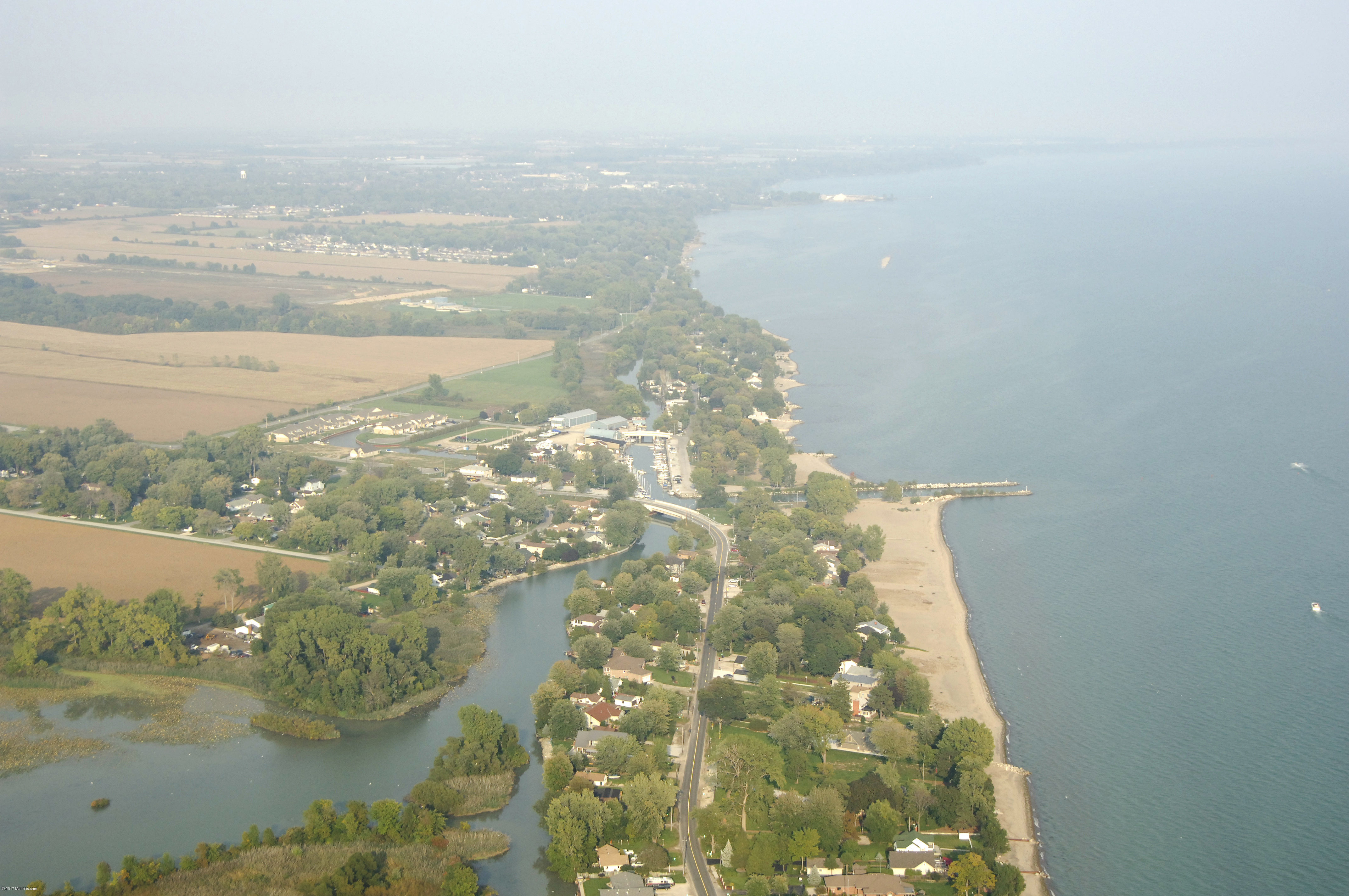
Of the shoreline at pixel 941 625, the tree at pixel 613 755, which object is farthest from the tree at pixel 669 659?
the shoreline at pixel 941 625

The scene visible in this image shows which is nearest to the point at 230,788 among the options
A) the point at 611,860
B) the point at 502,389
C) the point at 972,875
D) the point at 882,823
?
the point at 611,860

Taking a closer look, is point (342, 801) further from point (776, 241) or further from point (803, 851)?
point (776, 241)

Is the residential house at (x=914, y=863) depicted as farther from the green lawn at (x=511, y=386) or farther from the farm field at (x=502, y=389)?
the green lawn at (x=511, y=386)

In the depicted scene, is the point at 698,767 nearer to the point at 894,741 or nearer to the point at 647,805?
the point at 647,805

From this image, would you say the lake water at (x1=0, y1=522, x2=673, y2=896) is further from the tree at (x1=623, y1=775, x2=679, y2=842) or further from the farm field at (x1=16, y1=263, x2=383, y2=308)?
the farm field at (x1=16, y1=263, x2=383, y2=308)

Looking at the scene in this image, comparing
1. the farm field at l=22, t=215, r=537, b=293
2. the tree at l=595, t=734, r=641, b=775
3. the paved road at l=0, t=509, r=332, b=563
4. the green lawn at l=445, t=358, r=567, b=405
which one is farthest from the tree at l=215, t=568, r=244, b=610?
the farm field at l=22, t=215, r=537, b=293

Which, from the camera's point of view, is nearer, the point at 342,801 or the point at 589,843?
the point at 589,843

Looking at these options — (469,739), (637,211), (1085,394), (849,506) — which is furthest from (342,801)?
(637,211)
